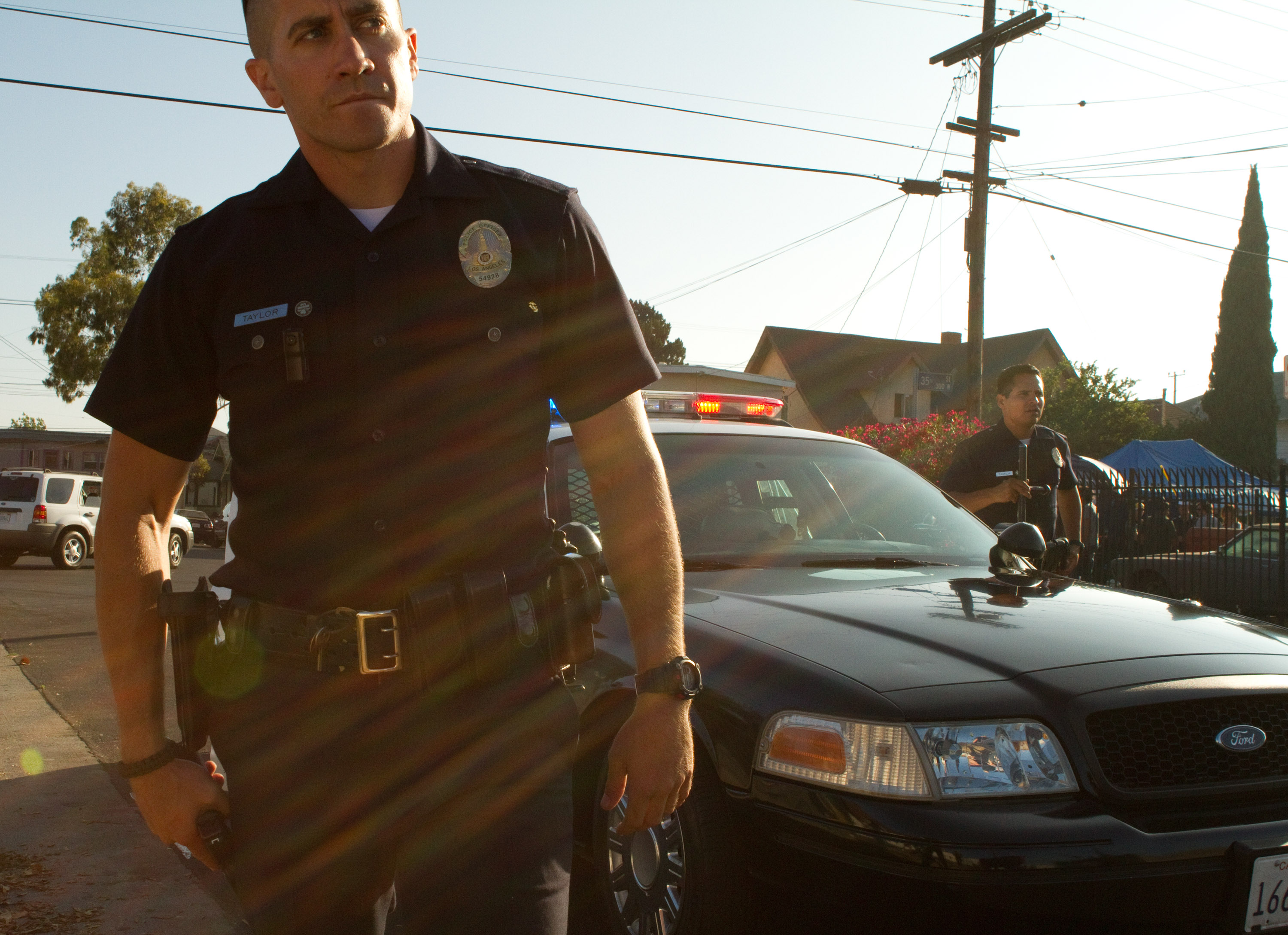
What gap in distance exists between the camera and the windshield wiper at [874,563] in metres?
3.67

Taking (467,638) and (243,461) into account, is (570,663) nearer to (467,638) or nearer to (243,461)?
(467,638)

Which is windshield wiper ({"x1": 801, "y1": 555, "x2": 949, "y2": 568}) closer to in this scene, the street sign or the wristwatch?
the wristwatch

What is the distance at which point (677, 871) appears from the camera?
272 cm

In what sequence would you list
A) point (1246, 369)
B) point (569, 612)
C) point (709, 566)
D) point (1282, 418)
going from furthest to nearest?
1. point (1282, 418)
2. point (1246, 369)
3. point (709, 566)
4. point (569, 612)

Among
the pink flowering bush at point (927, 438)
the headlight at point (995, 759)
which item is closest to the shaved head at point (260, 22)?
the headlight at point (995, 759)

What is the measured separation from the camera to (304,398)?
1.73 meters

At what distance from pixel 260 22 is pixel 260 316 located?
497 millimetres

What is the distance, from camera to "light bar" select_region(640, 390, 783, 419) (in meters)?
4.85

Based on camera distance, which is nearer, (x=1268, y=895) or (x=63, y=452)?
(x=1268, y=895)

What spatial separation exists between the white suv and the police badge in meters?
19.3

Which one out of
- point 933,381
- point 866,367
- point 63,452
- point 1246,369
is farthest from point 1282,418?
point 63,452

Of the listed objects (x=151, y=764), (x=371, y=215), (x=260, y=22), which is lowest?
(x=151, y=764)

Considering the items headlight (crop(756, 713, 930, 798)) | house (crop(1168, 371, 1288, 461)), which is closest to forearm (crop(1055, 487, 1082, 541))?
headlight (crop(756, 713, 930, 798))

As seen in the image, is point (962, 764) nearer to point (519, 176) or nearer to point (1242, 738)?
point (1242, 738)
